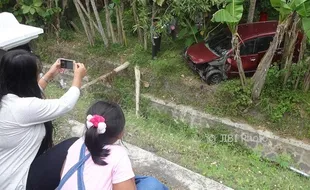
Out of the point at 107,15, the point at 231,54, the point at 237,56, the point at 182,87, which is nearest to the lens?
the point at 237,56

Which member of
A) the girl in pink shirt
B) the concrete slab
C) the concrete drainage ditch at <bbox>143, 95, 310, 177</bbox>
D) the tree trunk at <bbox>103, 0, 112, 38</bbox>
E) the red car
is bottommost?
the concrete drainage ditch at <bbox>143, 95, 310, 177</bbox>

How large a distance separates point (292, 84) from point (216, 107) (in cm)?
125

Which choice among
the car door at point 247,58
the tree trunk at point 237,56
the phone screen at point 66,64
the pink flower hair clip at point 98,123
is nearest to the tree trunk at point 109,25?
the car door at point 247,58

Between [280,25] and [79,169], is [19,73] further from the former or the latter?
[280,25]

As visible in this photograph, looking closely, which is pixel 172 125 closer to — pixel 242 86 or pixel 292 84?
pixel 242 86

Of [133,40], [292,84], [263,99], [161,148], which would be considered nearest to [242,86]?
[263,99]

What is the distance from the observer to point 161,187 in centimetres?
230

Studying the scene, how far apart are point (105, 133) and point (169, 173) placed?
1.55 m

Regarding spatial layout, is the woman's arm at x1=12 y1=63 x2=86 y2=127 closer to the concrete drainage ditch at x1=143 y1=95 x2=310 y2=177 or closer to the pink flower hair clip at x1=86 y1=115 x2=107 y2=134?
the pink flower hair clip at x1=86 y1=115 x2=107 y2=134

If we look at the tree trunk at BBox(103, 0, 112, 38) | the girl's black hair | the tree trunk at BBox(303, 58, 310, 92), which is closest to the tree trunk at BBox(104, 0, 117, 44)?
the tree trunk at BBox(103, 0, 112, 38)

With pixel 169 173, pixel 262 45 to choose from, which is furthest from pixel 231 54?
pixel 169 173

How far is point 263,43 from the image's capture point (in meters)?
5.86

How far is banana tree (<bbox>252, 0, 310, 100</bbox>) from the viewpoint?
4.29 m

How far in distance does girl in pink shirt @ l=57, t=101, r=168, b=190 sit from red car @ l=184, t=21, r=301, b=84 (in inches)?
158
